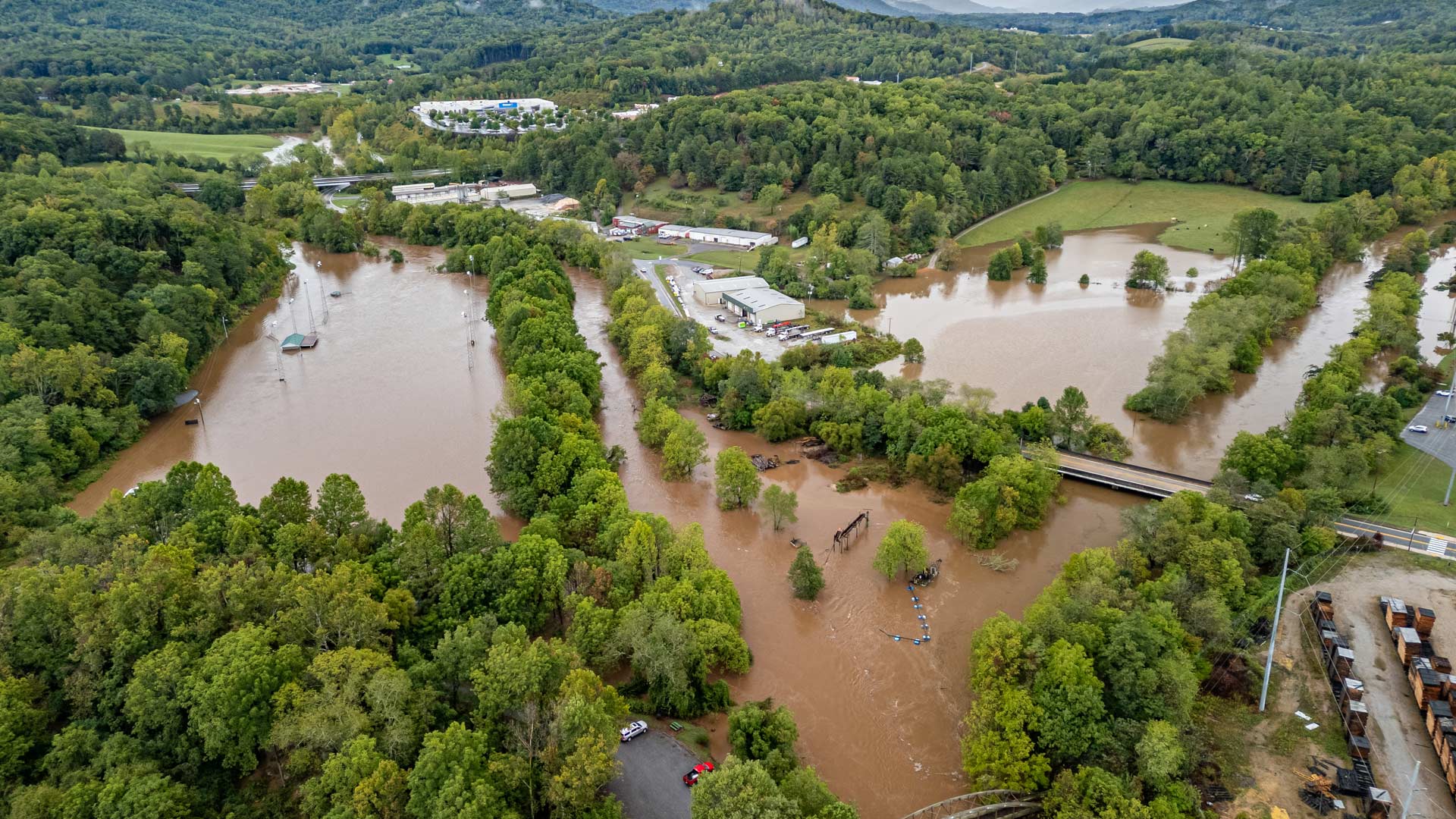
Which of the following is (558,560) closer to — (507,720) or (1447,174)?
(507,720)

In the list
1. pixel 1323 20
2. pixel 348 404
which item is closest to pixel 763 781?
pixel 348 404

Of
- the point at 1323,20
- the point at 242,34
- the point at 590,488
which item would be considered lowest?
the point at 590,488

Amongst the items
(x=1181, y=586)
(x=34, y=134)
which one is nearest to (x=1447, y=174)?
(x=1181, y=586)

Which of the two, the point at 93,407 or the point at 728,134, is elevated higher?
the point at 728,134

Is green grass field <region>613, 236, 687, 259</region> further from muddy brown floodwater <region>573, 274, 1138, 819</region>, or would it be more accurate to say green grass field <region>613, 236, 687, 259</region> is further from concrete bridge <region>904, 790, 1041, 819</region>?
concrete bridge <region>904, 790, 1041, 819</region>

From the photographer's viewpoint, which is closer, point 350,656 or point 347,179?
point 350,656

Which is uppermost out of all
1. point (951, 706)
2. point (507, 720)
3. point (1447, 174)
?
point (1447, 174)

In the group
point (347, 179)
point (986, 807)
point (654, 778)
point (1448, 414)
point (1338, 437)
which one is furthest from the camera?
point (347, 179)

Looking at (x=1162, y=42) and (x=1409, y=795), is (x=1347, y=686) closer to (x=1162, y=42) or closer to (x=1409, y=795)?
(x=1409, y=795)
